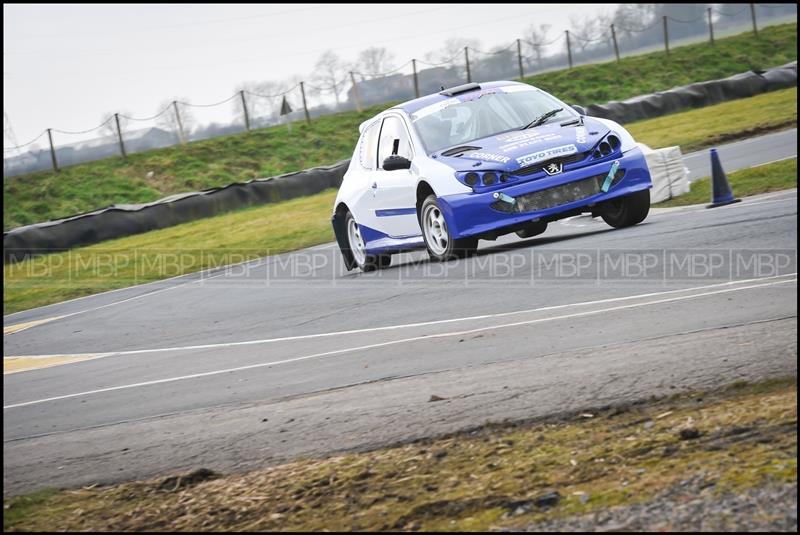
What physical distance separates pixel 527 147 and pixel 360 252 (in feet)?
10.4

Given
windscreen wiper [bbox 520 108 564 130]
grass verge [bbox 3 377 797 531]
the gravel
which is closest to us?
the gravel

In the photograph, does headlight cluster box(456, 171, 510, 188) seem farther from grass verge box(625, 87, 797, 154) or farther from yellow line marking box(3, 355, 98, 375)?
grass verge box(625, 87, 797, 154)

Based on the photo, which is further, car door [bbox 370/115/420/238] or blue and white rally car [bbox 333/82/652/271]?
car door [bbox 370/115/420/238]

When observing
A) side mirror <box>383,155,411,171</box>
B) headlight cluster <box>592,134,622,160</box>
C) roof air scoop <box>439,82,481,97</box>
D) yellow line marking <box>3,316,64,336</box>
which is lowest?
yellow line marking <box>3,316,64,336</box>

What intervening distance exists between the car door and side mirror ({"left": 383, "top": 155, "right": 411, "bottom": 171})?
0.40 feet

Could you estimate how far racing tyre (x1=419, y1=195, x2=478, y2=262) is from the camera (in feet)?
39.1

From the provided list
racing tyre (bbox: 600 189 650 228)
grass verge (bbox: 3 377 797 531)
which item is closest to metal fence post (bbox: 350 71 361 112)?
racing tyre (bbox: 600 189 650 228)

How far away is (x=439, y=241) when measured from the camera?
12172 millimetres

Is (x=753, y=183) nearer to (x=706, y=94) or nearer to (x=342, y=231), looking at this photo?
(x=342, y=231)

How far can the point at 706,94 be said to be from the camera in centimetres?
3772

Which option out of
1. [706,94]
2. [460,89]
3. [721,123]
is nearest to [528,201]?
[460,89]

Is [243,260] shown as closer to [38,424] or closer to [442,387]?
[38,424]

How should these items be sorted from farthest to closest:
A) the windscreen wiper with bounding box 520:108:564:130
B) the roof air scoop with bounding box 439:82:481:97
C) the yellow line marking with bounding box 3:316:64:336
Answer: the yellow line marking with bounding box 3:316:64:336, the roof air scoop with bounding box 439:82:481:97, the windscreen wiper with bounding box 520:108:564:130

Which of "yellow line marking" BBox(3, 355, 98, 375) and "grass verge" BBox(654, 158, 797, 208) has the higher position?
"grass verge" BBox(654, 158, 797, 208)
